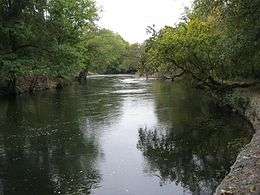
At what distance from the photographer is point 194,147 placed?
21188mm

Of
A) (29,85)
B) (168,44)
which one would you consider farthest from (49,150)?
(29,85)

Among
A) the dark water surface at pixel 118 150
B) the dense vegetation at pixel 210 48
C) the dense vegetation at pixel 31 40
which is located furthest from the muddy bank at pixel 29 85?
the dense vegetation at pixel 210 48

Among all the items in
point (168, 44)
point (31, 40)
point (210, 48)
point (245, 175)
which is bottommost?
point (245, 175)

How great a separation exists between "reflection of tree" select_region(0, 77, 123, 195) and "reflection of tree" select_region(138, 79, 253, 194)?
8.96ft

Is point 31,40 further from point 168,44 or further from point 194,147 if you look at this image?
point 194,147

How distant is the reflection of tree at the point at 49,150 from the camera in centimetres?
1568

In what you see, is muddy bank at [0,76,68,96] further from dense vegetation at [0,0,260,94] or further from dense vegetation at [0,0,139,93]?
dense vegetation at [0,0,139,93]

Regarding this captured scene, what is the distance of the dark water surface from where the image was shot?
1559 cm

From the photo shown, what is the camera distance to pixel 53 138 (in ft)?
77.8

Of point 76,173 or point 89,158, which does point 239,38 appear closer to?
point 89,158

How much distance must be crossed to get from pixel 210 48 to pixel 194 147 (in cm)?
1258

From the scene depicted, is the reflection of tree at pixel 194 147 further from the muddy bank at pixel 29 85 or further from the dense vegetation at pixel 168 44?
the muddy bank at pixel 29 85

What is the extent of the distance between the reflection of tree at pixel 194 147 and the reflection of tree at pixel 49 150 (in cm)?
273

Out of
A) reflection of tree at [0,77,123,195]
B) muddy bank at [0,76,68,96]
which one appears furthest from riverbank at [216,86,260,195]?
muddy bank at [0,76,68,96]
